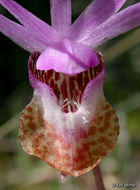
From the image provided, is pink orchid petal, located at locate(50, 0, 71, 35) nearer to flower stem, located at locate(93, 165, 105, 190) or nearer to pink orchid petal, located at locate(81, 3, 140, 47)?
pink orchid petal, located at locate(81, 3, 140, 47)

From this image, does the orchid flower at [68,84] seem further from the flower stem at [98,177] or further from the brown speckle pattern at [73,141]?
the flower stem at [98,177]

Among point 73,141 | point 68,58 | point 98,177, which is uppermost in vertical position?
point 68,58

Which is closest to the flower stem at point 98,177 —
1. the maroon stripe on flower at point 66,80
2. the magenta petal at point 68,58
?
the maroon stripe on flower at point 66,80

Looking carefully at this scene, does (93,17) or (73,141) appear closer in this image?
(73,141)

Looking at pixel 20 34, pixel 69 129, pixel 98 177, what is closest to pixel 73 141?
pixel 69 129

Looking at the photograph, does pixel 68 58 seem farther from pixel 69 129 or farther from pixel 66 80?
pixel 69 129

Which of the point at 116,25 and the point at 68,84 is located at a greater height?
the point at 116,25
